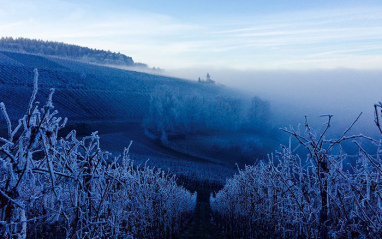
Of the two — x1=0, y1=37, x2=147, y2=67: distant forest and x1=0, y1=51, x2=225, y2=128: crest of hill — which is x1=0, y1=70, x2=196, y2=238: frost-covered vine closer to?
x1=0, y1=51, x2=225, y2=128: crest of hill

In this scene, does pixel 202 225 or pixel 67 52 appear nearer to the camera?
pixel 202 225

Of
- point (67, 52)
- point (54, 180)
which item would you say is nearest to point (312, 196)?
point (54, 180)

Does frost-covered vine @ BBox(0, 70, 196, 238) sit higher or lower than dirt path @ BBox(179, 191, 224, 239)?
higher

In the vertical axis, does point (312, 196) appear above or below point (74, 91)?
above

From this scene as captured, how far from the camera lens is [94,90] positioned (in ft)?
213

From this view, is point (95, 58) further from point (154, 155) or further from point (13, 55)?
point (154, 155)

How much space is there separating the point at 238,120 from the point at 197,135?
13564 millimetres

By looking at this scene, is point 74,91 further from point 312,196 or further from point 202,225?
point 312,196

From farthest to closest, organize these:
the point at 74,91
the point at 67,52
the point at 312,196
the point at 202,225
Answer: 1. the point at 67,52
2. the point at 74,91
3. the point at 202,225
4. the point at 312,196

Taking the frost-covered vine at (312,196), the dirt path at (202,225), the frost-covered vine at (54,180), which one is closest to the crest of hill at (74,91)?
the dirt path at (202,225)

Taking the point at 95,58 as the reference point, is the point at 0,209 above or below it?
below

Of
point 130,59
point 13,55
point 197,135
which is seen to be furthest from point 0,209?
point 130,59

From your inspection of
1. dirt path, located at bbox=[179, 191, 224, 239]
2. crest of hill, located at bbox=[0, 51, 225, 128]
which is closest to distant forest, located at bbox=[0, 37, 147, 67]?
crest of hill, located at bbox=[0, 51, 225, 128]

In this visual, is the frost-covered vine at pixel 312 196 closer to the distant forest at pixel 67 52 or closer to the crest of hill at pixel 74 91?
the crest of hill at pixel 74 91
